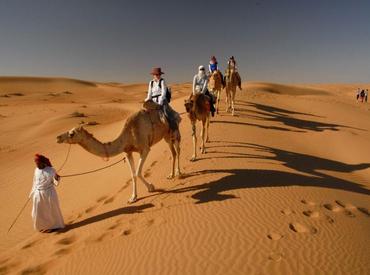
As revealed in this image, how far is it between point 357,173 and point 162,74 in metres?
8.45

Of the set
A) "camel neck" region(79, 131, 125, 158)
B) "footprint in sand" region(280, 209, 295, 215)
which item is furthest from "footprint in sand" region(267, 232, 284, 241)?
"camel neck" region(79, 131, 125, 158)

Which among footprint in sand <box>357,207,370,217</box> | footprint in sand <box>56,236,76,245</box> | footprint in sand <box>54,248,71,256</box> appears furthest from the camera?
footprint in sand <box>357,207,370,217</box>

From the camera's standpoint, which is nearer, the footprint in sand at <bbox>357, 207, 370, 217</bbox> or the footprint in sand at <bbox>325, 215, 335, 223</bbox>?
the footprint in sand at <bbox>325, 215, 335, 223</bbox>

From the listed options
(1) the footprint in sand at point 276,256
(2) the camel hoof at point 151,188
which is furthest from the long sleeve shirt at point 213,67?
(1) the footprint in sand at point 276,256

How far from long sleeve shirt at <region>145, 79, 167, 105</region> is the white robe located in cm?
310

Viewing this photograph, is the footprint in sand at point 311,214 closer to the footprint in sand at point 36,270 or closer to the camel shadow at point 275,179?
the camel shadow at point 275,179

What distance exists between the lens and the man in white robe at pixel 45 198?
24.2 feet

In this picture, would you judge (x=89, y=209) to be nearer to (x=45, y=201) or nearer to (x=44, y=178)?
(x=45, y=201)

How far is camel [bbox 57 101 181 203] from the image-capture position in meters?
7.16

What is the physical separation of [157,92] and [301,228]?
484 centimetres

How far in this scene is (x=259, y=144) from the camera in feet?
46.7

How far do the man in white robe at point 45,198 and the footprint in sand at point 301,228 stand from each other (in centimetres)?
492

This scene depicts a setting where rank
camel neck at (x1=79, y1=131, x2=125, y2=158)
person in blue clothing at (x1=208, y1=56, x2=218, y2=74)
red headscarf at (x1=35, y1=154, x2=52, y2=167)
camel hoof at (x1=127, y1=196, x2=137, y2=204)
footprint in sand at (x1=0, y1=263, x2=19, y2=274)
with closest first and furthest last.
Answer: footprint in sand at (x1=0, y1=263, x2=19, y2=274) → camel neck at (x1=79, y1=131, x2=125, y2=158) → red headscarf at (x1=35, y1=154, x2=52, y2=167) → camel hoof at (x1=127, y1=196, x2=137, y2=204) → person in blue clothing at (x1=208, y1=56, x2=218, y2=74)

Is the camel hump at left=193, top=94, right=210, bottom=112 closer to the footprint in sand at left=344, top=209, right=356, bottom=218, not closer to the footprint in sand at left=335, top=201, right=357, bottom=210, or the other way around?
the footprint in sand at left=335, top=201, right=357, bottom=210
